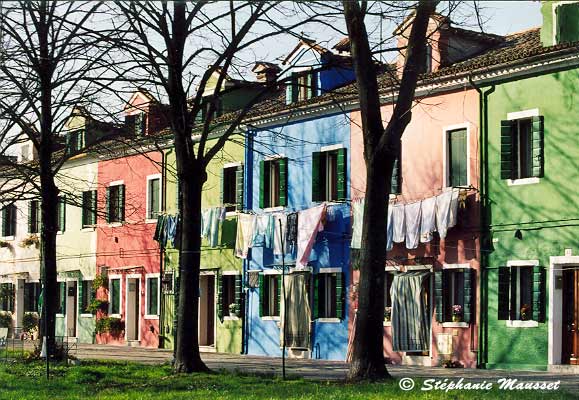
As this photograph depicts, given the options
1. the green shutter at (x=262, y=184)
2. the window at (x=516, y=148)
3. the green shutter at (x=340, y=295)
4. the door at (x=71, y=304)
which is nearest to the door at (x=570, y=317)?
the window at (x=516, y=148)

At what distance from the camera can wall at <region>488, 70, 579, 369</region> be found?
87.0 feet

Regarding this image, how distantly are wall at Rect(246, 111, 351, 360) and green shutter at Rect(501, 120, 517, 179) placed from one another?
535 centimetres

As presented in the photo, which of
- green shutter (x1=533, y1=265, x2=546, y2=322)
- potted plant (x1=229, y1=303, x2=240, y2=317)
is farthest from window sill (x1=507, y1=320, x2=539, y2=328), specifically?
potted plant (x1=229, y1=303, x2=240, y2=317)

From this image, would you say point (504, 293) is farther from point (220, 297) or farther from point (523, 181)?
point (220, 297)

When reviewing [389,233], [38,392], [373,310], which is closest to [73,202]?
[389,233]

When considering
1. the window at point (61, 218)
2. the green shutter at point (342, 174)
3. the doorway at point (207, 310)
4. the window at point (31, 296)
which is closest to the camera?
the green shutter at point (342, 174)

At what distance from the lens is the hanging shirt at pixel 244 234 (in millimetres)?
35594

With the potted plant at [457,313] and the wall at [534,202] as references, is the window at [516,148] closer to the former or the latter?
the wall at [534,202]

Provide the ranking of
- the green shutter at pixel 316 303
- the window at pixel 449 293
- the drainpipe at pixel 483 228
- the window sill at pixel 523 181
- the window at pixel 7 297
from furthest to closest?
the window at pixel 7 297
the green shutter at pixel 316 303
the window at pixel 449 293
the drainpipe at pixel 483 228
the window sill at pixel 523 181

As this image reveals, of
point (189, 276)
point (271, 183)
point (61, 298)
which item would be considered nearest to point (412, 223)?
point (271, 183)

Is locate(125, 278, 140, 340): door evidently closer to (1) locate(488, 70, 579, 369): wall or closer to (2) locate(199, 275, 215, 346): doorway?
(2) locate(199, 275, 215, 346): doorway

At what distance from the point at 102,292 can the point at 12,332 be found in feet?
20.7

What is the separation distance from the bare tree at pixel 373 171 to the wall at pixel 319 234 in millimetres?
10848

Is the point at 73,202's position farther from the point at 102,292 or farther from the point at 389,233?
the point at 102,292
